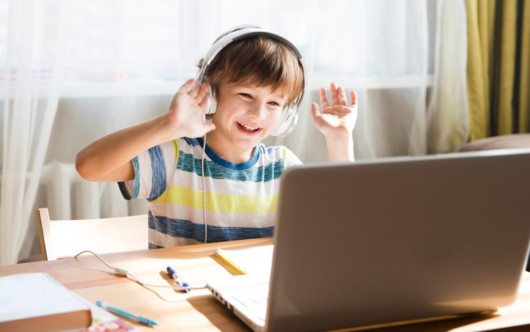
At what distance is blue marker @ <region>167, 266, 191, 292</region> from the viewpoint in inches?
48.6

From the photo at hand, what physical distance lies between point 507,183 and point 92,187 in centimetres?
186

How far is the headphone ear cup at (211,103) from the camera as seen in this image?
1.62 m

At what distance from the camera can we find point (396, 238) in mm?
1011

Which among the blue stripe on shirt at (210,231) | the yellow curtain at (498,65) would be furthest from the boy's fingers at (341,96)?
the yellow curtain at (498,65)


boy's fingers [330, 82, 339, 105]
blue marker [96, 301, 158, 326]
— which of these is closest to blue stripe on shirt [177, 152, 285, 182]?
boy's fingers [330, 82, 339, 105]

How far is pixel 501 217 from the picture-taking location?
1.06m

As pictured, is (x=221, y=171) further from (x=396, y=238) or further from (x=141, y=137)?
(x=396, y=238)

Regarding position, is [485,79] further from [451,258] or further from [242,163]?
[451,258]

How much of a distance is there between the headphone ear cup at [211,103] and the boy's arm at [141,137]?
2 cm

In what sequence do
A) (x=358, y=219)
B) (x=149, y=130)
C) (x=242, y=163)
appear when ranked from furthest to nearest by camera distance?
1. (x=242, y=163)
2. (x=149, y=130)
3. (x=358, y=219)

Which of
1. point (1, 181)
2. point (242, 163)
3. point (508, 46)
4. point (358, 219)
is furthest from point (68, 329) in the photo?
point (508, 46)

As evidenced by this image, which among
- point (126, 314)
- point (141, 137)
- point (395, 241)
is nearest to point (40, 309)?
point (126, 314)

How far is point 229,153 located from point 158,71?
108 cm

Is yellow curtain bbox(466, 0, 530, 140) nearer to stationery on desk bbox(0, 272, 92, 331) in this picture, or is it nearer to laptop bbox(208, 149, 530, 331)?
laptop bbox(208, 149, 530, 331)
